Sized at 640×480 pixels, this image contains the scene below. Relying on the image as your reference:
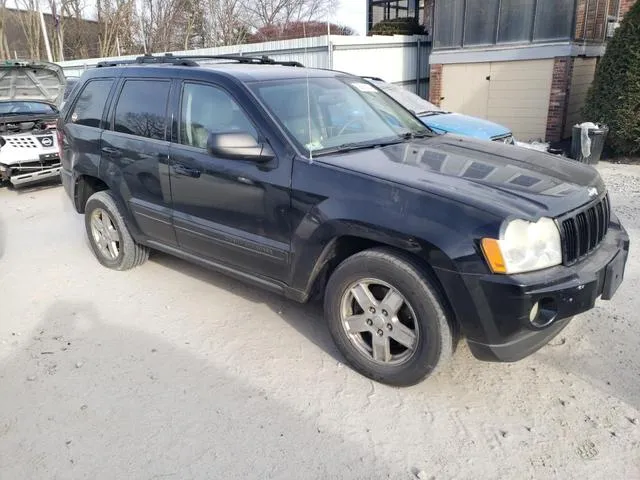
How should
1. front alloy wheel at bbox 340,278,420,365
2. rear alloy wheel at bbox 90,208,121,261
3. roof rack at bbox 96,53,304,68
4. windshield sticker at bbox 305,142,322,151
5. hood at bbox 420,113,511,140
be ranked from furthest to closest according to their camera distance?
hood at bbox 420,113,511,140 → rear alloy wheel at bbox 90,208,121,261 → roof rack at bbox 96,53,304,68 → windshield sticker at bbox 305,142,322,151 → front alloy wheel at bbox 340,278,420,365

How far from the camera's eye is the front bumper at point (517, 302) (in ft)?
8.28

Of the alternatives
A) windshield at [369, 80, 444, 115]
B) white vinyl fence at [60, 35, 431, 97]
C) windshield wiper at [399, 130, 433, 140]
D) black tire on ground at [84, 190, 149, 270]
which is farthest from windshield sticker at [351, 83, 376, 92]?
white vinyl fence at [60, 35, 431, 97]

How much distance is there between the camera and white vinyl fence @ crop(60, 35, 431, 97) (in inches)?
500

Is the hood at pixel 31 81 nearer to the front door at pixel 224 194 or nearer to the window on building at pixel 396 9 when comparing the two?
the front door at pixel 224 194

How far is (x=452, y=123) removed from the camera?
786 cm

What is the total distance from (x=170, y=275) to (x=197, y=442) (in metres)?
2.40

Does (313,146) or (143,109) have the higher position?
(143,109)

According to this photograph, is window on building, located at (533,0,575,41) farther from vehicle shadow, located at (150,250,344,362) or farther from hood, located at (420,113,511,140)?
vehicle shadow, located at (150,250,344,362)

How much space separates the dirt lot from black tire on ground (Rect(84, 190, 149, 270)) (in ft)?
1.82

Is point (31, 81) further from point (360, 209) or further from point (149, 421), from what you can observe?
point (360, 209)

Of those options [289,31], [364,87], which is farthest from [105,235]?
[289,31]

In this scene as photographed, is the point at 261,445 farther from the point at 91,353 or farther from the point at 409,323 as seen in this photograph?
the point at 91,353

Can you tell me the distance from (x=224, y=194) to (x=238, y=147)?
50 centimetres

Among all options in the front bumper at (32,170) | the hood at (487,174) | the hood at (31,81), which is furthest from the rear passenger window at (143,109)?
the hood at (31,81)
